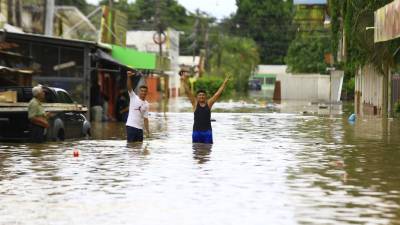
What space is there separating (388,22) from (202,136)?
411 inches

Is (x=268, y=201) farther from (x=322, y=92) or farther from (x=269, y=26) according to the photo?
(x=269, y=26)

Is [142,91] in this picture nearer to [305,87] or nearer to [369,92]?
[369,92]

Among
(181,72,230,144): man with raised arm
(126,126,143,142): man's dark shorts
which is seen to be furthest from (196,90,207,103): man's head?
(126,126,143,142): man's dark shorts

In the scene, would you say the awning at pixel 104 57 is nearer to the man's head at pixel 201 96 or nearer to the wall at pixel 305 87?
the man's head at pixel 201 96

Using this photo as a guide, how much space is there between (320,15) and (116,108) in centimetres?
3746

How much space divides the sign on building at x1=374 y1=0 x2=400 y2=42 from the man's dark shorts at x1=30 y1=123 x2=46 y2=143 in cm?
1084

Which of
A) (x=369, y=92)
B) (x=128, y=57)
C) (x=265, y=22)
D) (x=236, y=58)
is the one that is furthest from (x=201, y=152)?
(x=265, y=22)

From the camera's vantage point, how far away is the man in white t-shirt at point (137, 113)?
20.5m

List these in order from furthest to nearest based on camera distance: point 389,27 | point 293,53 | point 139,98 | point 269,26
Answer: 1. point 269,26
2. point 293,53
3. point 389,27
4. point 139,98

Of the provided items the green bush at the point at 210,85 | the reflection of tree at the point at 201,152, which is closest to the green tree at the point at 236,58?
the green bush at the point at 210,85

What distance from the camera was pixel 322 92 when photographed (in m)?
81.6

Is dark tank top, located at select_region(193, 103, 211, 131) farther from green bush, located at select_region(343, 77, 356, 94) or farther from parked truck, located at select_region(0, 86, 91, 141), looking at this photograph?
green bush, located at select_region(343, 77, 356, 94)

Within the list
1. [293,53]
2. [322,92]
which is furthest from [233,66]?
[322,92]

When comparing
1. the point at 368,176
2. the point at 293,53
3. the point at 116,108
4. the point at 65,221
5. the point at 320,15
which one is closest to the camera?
the point at 65,221
